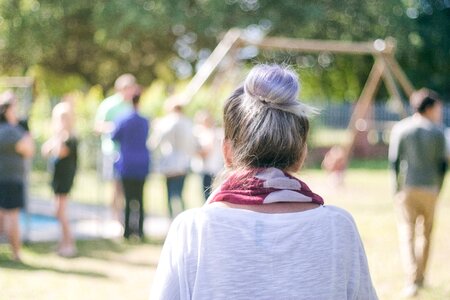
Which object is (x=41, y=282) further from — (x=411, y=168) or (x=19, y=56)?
(x=19, y=56)

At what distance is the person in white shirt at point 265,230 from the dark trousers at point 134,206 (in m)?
7.75

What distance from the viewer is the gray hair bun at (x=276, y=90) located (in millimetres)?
2059

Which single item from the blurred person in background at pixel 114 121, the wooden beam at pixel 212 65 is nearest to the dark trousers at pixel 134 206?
the blurred person in background at pixel 114 121

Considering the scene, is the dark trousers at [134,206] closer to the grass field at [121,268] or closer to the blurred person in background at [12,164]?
the grass field at [121,268]

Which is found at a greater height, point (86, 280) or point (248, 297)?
point (248, 297)

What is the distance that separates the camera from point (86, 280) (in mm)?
7742

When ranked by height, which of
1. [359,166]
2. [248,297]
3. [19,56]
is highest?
[248,297]

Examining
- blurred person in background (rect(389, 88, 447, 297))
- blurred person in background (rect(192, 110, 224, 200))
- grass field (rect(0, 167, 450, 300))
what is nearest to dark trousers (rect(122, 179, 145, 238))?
grass field (rect(0, 167, 450, 300))

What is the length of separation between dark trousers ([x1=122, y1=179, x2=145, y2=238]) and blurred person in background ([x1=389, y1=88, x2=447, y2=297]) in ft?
12.3

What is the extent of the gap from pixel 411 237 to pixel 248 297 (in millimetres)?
5714

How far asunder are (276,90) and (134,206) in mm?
8183

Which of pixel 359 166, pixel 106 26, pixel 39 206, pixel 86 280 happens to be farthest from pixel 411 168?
pixel 106 26

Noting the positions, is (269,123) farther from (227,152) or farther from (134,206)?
(134,206)

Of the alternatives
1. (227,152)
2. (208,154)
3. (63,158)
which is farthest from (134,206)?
(227,152)
